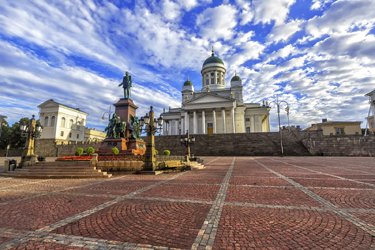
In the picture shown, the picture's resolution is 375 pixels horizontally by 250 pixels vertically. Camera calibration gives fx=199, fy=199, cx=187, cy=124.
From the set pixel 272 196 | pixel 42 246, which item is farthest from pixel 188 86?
pixel 42 246

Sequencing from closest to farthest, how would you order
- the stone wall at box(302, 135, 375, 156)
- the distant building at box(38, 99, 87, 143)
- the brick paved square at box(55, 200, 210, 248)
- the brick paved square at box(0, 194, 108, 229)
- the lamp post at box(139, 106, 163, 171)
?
the brick paved square at box(55, 200, 210, 248) < the brick paved square at box(0, 194, 108, 229) < the lamp post at box(139, 106, 163, 171) < the stone wall at box(302, 135, 375, 156) < the distant building at box(38, 99, 87, 143)

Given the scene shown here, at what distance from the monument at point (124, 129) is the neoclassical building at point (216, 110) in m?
35.9

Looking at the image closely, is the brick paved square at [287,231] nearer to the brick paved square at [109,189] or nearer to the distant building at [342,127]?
the brick paved square at [109,189]

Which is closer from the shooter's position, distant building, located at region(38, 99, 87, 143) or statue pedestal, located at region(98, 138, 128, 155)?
statue pedestal, located at region(98, 138, 128, 155)

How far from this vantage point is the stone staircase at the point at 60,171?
36.1ft

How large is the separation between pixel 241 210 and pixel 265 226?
3.32 ft

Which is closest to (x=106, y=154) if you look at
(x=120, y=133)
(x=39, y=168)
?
(x=120, y=133)

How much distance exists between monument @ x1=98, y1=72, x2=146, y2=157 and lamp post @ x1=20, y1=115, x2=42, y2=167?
437 centimetres

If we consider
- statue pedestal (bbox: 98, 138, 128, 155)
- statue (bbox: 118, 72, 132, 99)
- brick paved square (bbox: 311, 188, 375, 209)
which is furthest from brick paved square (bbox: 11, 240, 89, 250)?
statue (bbox: 118, 72, 132, 99)

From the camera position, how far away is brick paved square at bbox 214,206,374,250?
297cm

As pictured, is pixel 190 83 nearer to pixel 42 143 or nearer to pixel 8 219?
pixel 42 143

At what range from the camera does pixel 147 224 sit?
383 centimetres

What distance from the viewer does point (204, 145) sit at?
37.7 metres

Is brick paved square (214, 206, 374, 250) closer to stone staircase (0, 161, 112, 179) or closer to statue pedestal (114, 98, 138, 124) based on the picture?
stone staircase (0, 161, 112, 179)
